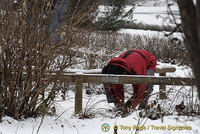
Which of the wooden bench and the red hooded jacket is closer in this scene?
the wooden bench

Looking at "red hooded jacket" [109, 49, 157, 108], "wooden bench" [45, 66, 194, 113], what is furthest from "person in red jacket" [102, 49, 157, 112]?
"wooden bench" [45, 66, 194, 113]

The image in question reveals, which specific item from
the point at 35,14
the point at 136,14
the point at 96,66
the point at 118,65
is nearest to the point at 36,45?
the point at 35,14

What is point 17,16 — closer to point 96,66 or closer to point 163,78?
point 163,78

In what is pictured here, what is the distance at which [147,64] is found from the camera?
177 inches

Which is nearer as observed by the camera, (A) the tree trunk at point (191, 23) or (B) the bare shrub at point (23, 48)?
(A) the tree trunk at point (191, 23)

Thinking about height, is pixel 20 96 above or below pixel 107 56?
below

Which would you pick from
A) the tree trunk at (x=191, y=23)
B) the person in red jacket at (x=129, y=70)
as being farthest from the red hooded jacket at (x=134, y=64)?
the tree trunk at (x=191, y=23)

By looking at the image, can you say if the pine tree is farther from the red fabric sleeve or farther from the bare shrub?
the bare shrub

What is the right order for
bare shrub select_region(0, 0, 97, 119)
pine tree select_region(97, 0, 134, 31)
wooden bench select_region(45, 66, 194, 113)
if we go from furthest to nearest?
pine tree select_region(97, 0, 134, 31), wooden bench select_region(45, 66, 194, 113), bare shrub select_region(0, 0, 97, 119)

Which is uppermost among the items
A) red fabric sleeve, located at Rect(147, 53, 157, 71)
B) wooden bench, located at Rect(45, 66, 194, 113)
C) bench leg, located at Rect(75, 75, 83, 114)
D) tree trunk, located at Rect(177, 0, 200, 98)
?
tree trunk, located at Rect(177, 0, 200, 98)

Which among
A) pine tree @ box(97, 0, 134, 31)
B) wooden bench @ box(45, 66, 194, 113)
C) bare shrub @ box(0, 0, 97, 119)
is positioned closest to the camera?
bare shrub @ box(0, 0, 97, 119)

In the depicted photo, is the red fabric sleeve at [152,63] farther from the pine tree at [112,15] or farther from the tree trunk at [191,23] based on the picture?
the pine tree at [112,15]

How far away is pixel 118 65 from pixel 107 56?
3.46m

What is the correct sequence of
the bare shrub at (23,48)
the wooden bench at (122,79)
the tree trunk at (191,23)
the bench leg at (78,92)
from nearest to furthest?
1. the tree trunk at (191,23)
2. the bare shrub at (23,48)
3. the wooden bench at (122,79)
4. the bench leg at (78,92)
